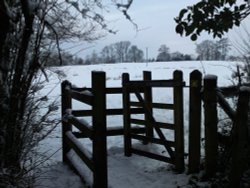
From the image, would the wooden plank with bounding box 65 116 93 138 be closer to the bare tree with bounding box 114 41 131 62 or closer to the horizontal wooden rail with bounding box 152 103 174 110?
the horizontal wooden rail with bounding box 152 103 174 110

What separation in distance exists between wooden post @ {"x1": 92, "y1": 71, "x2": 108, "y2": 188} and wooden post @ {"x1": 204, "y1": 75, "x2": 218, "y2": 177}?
129cm

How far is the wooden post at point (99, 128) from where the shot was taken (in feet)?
13.2

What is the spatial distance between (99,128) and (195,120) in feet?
4.94

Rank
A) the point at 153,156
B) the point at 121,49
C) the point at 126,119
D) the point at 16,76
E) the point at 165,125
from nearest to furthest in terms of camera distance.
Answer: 1. the point at 16,76
2. the point at 165,125
3. the point at 153,156
4. the point at 126,119
5. the point at 121,49

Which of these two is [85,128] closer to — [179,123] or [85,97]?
[85,97]

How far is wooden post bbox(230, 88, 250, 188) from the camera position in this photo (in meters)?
3.47

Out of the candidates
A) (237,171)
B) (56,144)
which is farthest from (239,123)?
(56,144)

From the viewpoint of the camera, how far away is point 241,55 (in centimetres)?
594

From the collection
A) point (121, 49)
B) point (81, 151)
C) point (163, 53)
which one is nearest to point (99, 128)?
point (81, 151)

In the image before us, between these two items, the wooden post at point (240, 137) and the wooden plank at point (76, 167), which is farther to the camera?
the wooden plank at point (76, 167)

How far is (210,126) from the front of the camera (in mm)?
4348

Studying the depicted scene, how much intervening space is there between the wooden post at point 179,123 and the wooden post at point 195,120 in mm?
374

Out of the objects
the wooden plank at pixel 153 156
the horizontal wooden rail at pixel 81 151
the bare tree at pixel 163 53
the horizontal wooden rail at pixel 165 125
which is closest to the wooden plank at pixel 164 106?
the horizontal wooden rail at pixel 165 125

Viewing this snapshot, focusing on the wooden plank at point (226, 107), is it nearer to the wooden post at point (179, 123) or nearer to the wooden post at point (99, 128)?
the wooden post at point (179, 123)
